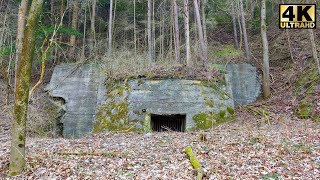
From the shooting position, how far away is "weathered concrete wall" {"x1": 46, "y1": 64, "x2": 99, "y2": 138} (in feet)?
41.0

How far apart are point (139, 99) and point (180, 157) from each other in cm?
528

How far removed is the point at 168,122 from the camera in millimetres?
12227

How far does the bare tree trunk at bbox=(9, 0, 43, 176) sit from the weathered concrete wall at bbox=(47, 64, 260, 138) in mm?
5414

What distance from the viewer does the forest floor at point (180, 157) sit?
5555mm

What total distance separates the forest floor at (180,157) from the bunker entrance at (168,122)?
2.85m

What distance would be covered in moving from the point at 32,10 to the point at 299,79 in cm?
1129

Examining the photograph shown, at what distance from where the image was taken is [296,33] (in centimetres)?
1669

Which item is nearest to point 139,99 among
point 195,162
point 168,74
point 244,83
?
point 168,74

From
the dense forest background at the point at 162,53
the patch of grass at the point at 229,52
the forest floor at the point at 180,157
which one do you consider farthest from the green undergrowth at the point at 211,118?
the patch of grass at the point at 229,52

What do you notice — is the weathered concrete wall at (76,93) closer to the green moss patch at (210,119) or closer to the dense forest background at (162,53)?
the dense forest background at (162,53)

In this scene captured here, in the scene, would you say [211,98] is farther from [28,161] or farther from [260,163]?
[28,161]

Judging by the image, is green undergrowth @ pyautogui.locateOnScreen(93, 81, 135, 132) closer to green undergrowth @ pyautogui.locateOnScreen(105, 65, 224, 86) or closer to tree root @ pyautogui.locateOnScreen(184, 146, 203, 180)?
green undergrowth @ pyautogui.locateOnScreen(105, 65, 224, 86)

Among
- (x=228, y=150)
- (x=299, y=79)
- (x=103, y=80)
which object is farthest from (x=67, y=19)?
(x=228, y=150)

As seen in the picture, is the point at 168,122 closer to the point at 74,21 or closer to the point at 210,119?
the point at 210,119
